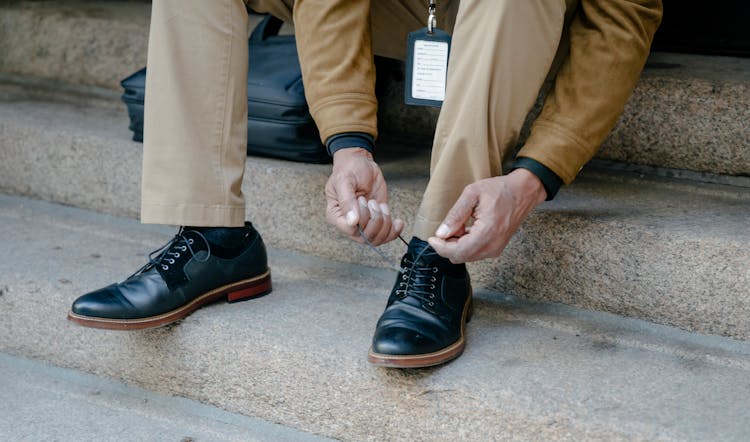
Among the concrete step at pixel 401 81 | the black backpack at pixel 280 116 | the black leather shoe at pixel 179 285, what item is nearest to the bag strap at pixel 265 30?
the black backpack at pixel 280 116

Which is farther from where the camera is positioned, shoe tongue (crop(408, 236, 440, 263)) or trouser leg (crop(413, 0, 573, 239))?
shoe tongue (crop(408, 236, 440, 263))

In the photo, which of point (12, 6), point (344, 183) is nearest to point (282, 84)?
point (344, 183)

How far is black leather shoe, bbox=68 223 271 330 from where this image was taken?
1.67 m

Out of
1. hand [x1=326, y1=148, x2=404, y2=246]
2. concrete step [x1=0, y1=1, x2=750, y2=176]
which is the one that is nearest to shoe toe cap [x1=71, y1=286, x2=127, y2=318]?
hand [x1=326, y1=148, x2=404, y2=246]

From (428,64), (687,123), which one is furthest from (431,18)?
(687,123)

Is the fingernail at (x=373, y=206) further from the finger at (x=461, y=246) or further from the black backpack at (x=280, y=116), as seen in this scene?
the black backpack at (x=280, y=116)

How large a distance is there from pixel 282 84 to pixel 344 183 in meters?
0.62

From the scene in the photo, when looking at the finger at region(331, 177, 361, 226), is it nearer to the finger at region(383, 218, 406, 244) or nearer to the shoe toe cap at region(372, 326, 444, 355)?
the finger at region(383, 218, 406, 244)

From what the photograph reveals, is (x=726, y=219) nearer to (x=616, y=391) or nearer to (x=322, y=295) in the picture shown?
(x=616, y=391)

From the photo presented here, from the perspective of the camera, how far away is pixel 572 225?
1745mm

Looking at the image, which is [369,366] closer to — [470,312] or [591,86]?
[470,312]

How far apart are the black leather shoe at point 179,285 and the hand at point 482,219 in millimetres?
469

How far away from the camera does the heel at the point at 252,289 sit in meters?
1.79

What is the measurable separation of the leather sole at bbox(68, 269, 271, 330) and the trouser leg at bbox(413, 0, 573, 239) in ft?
1.44
